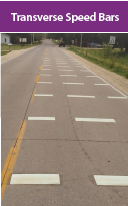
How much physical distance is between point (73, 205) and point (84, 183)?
642mm

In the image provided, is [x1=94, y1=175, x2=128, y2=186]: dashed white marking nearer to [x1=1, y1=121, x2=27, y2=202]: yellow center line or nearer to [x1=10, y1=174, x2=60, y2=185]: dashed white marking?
[x1=10, y1=174, x2=60, y2=185]: dashed white marking

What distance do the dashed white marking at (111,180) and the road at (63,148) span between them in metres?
0.04

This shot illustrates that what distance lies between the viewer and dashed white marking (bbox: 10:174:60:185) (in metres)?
4.33

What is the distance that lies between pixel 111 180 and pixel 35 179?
1.44 m

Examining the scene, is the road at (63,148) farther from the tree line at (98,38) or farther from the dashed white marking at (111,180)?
the tree line at (98,38)

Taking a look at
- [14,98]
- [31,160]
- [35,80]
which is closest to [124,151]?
[31,160]

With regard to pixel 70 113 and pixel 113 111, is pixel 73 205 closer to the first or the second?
pixel 70 113

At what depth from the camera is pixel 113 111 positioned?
8836 millimetres

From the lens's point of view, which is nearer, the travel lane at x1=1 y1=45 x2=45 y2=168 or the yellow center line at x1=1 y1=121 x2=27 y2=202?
the yellow center line at x1=1 y1=121 x2=27 y2=202

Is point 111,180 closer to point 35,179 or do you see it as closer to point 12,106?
point 35,179

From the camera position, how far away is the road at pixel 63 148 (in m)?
4.02

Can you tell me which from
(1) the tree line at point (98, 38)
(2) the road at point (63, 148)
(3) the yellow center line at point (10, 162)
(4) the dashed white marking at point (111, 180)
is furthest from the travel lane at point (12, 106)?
(1) the tree line at point (98, 38)

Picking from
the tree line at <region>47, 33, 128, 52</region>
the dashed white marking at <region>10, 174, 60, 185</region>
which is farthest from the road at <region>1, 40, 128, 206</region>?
the tree line at <region>47, 33, 128, 52</region>

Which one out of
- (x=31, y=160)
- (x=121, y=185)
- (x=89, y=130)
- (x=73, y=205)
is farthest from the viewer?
(x=89, y=130)
